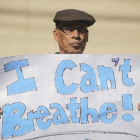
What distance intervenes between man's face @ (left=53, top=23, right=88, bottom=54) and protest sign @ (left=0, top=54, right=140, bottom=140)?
0.18 metres

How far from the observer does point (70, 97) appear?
8.20 ft

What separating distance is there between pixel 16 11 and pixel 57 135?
1.99m

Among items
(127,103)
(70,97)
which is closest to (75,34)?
(70,97)

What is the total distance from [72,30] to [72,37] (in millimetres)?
57

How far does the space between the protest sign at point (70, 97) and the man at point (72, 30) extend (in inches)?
7.3

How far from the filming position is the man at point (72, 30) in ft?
8.92

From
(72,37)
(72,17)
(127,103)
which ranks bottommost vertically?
(127,103)

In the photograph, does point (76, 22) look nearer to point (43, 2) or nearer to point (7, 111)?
point (7, 111)

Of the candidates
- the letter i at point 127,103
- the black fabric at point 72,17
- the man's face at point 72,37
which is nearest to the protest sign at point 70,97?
the letter i at point 127,103

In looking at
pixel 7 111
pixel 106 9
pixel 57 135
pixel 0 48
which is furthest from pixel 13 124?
pixel 106 9

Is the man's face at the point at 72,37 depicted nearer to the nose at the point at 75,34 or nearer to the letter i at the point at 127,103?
the nose at the point at 75,34

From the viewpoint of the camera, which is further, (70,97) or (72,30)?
(72,30)

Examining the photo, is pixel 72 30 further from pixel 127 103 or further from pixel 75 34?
pixel 127 103

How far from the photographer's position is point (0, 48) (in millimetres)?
4145
